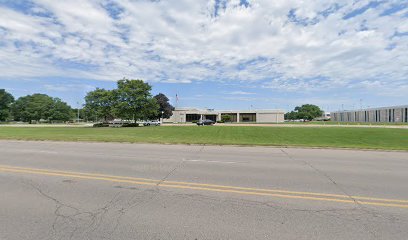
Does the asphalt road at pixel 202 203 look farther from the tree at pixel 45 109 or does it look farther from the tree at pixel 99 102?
the tree at pixel 45 109

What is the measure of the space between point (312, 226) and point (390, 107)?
12819cm

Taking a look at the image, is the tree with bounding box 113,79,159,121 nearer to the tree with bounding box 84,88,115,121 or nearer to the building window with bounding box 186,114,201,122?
the tree with bounding box 84,88,115,121

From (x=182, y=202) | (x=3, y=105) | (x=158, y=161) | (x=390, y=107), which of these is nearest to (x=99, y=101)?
(x=158, y=161)

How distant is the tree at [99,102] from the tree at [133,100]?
7.89 ft

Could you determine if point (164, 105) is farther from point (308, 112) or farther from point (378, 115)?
point (378, 115)

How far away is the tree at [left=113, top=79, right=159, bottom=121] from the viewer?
45875mm

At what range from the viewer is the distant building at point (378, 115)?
3728 inches

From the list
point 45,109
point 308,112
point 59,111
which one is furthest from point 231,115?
point 45,109

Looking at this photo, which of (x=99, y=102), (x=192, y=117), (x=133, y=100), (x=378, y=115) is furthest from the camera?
(x=378, y=115)

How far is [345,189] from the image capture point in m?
5.38

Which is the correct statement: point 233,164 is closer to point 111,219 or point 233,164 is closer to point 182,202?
point 182,202

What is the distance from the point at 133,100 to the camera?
46.5m

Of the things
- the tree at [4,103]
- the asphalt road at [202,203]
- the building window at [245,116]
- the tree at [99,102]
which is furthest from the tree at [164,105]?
the asphalt road at [202,203]

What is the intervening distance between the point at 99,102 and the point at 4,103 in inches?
2607
